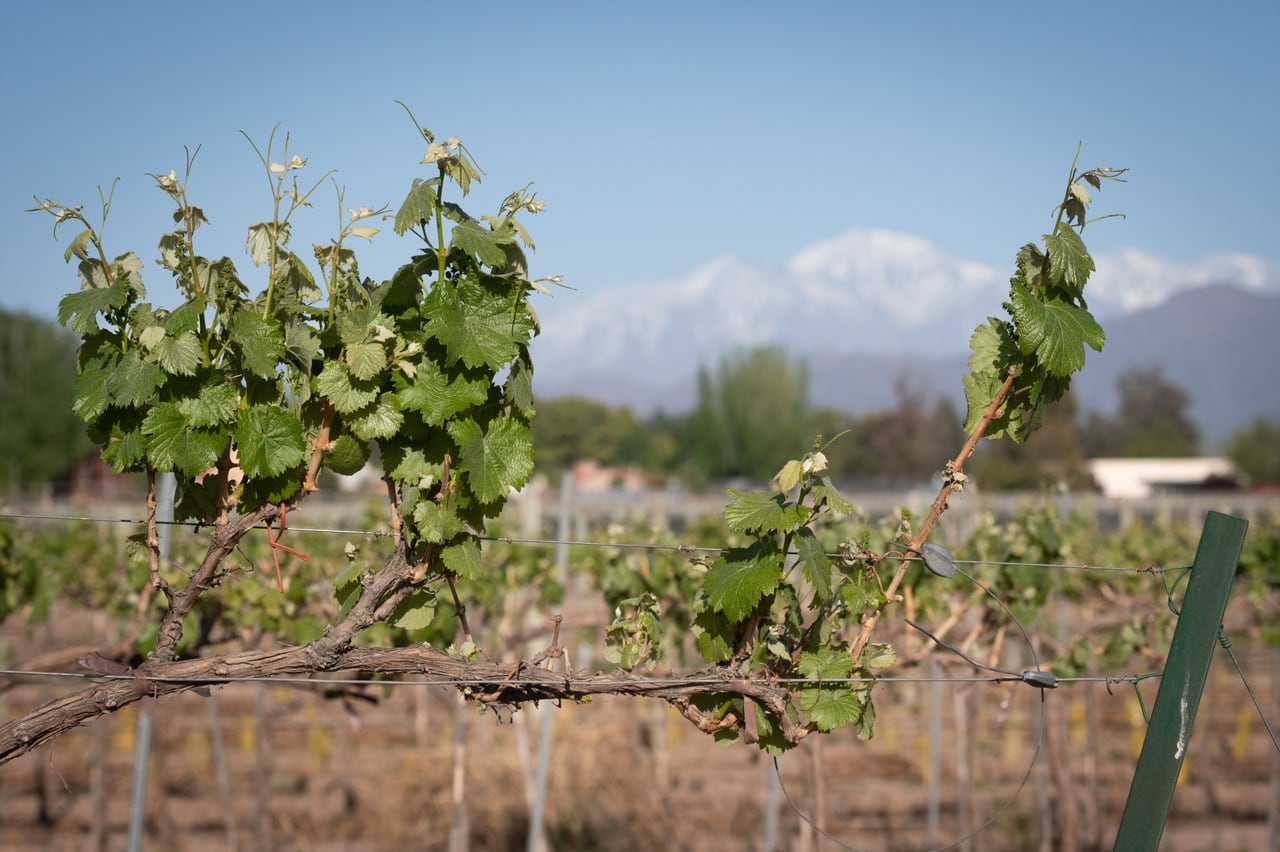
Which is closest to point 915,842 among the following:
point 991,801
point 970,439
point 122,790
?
point 991,801

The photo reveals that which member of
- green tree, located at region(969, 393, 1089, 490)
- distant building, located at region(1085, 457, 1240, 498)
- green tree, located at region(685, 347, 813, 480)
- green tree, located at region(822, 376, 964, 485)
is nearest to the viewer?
green tree, located at region(969, 393, 1089, 490)

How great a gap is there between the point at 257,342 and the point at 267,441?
0.19 m

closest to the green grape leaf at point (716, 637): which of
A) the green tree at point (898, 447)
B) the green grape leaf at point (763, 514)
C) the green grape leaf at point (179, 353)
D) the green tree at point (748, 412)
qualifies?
the green grape leaf at point (763, 514)

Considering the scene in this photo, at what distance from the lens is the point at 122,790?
9539 millimetres

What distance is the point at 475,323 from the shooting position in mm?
2182

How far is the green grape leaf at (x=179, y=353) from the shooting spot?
83.4 inches

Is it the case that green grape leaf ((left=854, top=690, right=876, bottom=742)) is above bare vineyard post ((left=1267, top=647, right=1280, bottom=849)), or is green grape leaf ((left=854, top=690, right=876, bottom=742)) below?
above

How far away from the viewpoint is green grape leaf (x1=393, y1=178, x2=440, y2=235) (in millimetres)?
2141

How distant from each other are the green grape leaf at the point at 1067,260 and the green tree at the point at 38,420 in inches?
1546

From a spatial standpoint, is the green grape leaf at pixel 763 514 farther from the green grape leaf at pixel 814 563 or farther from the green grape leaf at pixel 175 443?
the green grape leaf at pixel 175 443

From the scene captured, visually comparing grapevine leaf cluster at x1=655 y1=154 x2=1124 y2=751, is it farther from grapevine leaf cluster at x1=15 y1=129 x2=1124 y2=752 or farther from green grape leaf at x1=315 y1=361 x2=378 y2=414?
green grape leaf at x1=315 y1=361 x2=378 y2=414

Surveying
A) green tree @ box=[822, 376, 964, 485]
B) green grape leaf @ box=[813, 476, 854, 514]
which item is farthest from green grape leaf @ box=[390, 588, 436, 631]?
green tree @ box=[822, 376, 964, 485]

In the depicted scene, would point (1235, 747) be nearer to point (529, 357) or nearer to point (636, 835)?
point (636, 835)

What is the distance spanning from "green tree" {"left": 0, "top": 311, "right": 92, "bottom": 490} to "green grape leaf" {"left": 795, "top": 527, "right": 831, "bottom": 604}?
38962 mm
